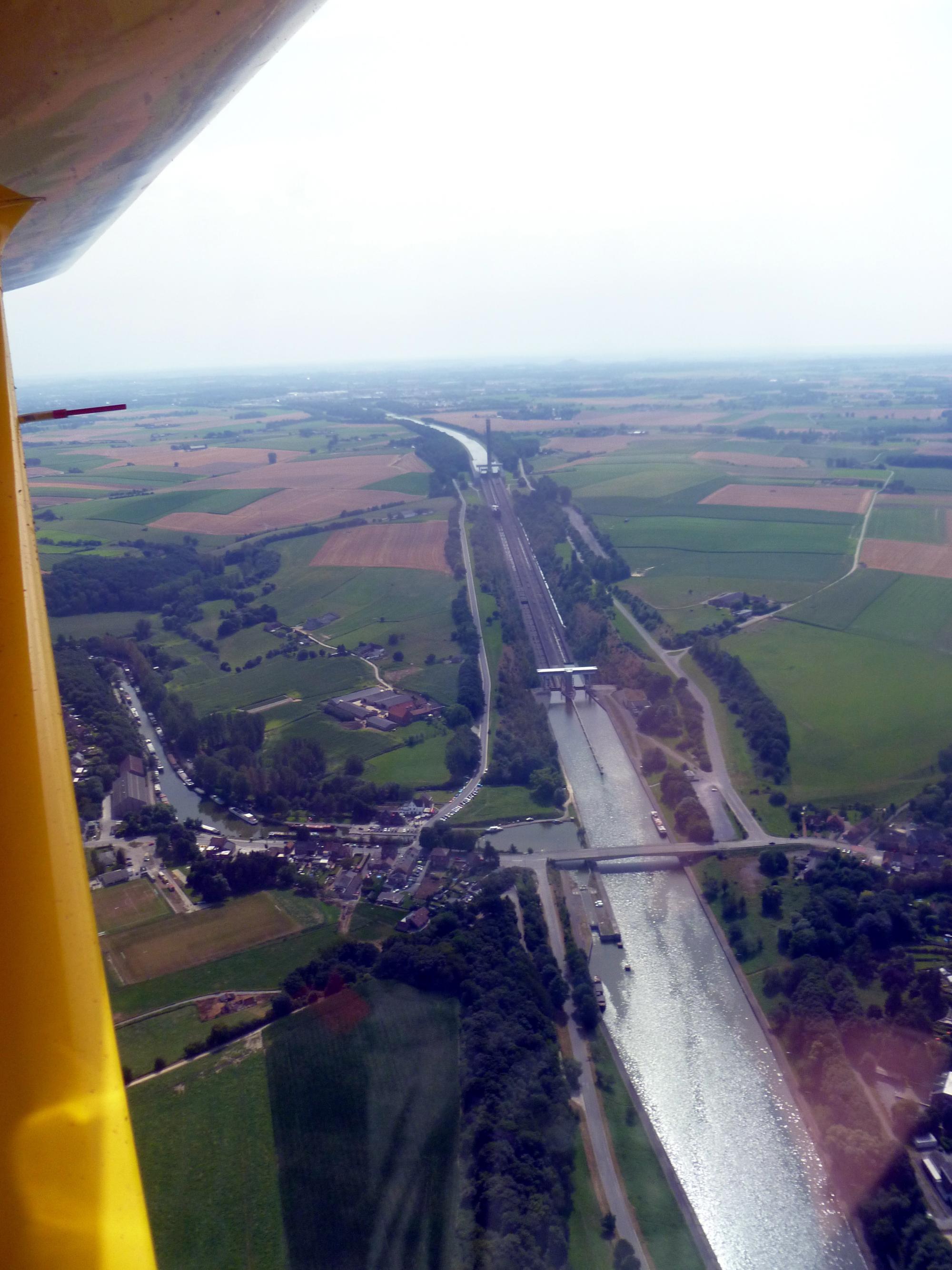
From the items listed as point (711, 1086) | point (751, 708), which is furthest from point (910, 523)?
point (711, 1086)

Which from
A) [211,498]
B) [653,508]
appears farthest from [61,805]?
[211,498]

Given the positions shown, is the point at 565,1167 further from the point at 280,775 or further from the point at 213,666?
the point at 213,666

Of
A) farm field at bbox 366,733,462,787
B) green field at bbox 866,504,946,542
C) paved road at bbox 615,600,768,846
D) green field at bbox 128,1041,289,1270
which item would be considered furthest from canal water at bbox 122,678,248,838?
green field at bbox 866,504,946,542

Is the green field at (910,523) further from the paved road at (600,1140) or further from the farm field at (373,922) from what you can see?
the farm field at (373,922)

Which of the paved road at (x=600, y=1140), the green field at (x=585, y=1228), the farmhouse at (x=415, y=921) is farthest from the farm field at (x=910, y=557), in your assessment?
the green field at (x=585, y=1228)

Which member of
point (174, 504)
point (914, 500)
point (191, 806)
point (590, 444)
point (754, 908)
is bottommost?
point (754, 908)

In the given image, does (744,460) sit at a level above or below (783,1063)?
above

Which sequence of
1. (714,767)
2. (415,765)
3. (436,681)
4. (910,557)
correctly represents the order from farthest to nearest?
(910,557) → (436,681) → (415,765) → (714,767)

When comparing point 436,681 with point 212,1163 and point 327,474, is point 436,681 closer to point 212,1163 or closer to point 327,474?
point 212,1163
